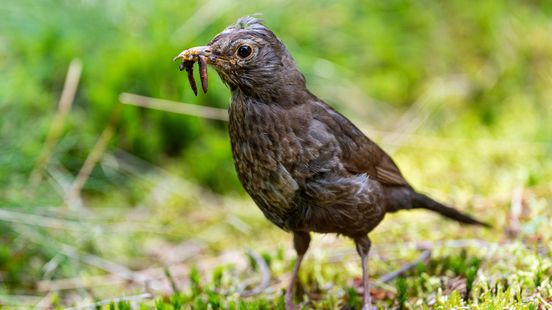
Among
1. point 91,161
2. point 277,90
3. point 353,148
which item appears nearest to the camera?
point 277,90

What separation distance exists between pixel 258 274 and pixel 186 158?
75.3 inches

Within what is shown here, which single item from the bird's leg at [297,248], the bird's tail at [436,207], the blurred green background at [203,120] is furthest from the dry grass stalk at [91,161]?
the bird's tail at [436,207]

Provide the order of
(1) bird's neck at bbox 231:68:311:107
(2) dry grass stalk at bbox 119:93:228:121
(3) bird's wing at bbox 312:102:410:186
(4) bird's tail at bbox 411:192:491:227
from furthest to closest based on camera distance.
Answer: (2) dry grass stalk at bbox 119:93:228:121, (4) bird's tail at bbox 411:192:491:227, (3) bird's wing at bbox 312:102:410:186, (1) bird's neck at bbox 231:68:311:107

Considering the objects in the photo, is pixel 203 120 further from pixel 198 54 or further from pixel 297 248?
pixel 198 54

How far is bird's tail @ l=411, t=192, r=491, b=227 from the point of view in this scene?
4.29 meters

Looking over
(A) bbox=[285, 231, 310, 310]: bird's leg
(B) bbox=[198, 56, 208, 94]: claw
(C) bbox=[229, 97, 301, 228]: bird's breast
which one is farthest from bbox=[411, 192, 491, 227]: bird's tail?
(B) bbox=[198, 56, 208, 94]: claw

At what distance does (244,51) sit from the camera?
3.40 metres

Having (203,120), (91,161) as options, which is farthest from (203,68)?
(203,120)

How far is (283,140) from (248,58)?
441 mm

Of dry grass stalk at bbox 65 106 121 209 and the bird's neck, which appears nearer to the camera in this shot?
the bird's neck

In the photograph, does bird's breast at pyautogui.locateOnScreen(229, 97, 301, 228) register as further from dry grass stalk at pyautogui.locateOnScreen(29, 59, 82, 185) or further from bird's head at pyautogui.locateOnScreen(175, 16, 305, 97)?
dry grass stalk at pyautogui.locateOnScreen(29, 59, 82, 185)

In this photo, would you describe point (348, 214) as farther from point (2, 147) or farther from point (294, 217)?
point (2, 147)

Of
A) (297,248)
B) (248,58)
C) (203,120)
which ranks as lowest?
(297,248)

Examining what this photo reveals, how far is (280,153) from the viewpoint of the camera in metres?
3.41
